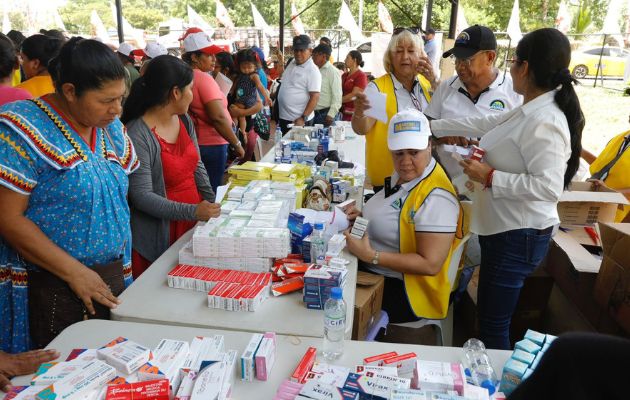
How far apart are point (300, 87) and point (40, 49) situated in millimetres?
3148

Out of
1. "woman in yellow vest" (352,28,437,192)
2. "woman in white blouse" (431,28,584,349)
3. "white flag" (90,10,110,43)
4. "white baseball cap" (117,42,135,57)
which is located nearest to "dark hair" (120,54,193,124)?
"woman in yellow vest" (352,28,437,192)

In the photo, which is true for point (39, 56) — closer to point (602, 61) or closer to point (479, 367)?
point (479, 367)

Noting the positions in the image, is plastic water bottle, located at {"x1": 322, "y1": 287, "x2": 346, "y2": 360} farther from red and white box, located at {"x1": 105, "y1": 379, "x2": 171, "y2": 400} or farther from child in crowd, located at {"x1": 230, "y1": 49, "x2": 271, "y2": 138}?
child in crowd, located at {"x1": 230, "y1": 49, "x2": 271, "y2": 138}

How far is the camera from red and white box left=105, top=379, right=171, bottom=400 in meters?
1.19

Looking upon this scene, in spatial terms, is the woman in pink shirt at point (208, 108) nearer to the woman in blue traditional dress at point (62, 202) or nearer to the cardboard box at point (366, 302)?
the woman in blue traditional dress at point (62, 202)

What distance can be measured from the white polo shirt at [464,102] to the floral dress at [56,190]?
2.21 m

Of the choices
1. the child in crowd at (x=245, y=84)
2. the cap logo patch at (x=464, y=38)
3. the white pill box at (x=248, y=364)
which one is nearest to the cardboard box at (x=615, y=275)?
the cap logo patch at (x=464, y=38)

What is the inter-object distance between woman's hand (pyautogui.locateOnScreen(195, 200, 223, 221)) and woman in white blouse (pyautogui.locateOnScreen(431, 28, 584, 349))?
1230mm

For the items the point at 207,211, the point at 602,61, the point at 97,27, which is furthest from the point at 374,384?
the point at 97,27

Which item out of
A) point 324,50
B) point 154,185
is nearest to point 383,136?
point 154,185

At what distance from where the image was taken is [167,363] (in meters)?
1.31

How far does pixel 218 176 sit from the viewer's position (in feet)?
14.8

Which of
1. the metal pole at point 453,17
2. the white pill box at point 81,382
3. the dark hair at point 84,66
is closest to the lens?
the white pill box at point 81,382

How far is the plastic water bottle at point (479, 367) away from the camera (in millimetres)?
1340
